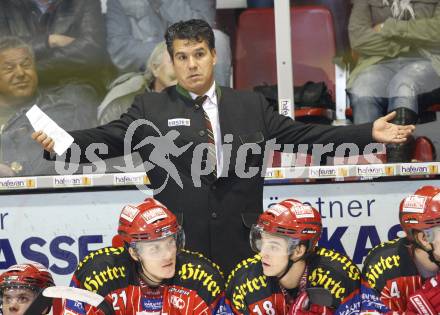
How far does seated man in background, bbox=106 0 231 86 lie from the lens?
22.2ft

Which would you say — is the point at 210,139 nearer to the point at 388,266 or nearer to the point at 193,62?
the point at 193,62

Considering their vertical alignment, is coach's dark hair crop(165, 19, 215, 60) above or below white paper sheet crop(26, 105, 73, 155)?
above

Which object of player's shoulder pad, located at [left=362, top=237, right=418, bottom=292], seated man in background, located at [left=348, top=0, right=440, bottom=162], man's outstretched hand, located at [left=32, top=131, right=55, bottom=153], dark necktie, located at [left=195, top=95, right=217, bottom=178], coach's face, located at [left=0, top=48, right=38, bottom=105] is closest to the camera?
man's outstretched hand, located at [left=32, top=131, right=55, bottom=153]

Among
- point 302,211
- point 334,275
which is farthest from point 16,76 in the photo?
point 334,275

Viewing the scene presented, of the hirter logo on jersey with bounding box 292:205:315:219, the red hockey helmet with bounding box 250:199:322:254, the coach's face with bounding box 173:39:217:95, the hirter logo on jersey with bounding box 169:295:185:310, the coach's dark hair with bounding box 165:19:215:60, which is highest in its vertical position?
the coach's dark hair with bounding box 165:19:215:60

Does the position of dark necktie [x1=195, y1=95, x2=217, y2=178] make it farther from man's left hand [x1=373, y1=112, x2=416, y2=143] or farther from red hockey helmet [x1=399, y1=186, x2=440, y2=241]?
red hockey helmet [x1=399, y1=186, x2=440, y2=241]

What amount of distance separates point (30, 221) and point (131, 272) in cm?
171

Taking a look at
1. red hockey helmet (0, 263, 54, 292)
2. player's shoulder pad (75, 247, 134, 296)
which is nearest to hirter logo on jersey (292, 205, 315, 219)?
player's shoulder pad (75, 247, 134, 296)

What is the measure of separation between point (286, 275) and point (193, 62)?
112 cm

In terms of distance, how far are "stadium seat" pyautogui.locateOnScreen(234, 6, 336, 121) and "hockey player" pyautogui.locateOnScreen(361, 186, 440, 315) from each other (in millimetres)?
2089

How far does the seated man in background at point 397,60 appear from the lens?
661cm

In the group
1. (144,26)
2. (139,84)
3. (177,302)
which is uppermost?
(144,26)

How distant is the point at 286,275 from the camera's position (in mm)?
4918

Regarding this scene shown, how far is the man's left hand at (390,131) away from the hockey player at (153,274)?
1004 mm
